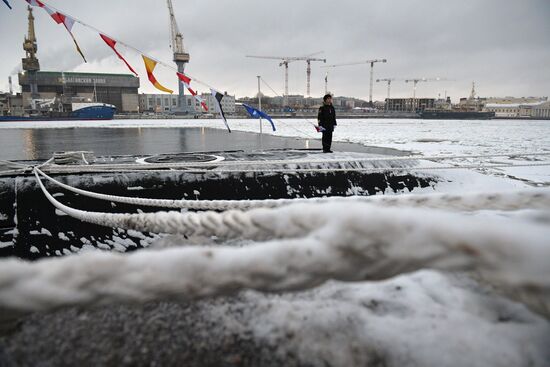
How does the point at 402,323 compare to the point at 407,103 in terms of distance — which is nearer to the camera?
the point at 402,323

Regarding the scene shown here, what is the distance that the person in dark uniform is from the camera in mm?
7438

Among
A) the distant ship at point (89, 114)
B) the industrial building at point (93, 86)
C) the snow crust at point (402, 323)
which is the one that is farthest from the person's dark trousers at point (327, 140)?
the industrial building at point (93, 86)

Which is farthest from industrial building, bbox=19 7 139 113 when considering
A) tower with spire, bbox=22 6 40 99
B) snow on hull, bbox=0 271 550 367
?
snow on hull, bbox=0 271 550 367

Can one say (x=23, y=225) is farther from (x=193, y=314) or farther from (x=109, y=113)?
(x=109, y=113)

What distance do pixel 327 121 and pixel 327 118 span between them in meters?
0.11

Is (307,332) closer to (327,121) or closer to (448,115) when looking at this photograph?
(327,121)

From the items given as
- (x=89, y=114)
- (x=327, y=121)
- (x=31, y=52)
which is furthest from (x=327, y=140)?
(x=31, y=52)

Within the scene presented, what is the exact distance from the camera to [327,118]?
773 centimetres

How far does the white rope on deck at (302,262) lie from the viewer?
71 cm

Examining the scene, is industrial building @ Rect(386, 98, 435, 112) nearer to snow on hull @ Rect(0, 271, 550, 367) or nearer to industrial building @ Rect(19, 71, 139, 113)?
industrial building @ Rect(19, 71, 139, 113)

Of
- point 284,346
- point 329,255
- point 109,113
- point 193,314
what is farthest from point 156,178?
point 109,113

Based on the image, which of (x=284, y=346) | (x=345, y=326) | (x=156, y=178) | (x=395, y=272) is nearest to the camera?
(x=395, y=272)

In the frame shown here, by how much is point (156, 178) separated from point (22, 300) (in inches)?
146

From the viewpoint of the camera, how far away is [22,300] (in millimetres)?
787
